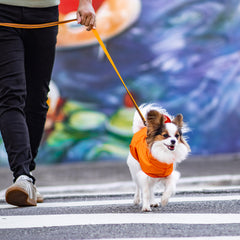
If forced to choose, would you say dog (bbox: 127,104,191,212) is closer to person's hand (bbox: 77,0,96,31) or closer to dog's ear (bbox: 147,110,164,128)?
dog's ear (bbox: 147,110,164,128)

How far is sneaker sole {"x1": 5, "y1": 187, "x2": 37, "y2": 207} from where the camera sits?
4352 mm

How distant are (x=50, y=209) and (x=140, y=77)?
645 cm

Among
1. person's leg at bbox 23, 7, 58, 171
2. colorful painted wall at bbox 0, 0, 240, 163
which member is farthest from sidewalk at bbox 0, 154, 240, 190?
person's leg at bbox 23, 7, 58, 171

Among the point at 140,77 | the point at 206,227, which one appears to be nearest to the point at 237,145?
the point at 140,77

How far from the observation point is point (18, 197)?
4410 millimetres

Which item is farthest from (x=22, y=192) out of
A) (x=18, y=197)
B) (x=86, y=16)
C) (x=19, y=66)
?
(x=86, y=16)

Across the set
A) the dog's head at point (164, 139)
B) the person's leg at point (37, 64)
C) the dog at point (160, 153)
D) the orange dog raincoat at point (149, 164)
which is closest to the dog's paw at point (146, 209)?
the dog at point (160, 153)

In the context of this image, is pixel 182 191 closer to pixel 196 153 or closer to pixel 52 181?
pixel 52 181

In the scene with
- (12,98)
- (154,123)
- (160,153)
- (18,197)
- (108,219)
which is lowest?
(18,197)

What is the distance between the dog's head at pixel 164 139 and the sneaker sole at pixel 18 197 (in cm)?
99

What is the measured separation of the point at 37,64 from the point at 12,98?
1.60ft

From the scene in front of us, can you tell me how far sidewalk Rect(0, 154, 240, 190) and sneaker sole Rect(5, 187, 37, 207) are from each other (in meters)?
3.01

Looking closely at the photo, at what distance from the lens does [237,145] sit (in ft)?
35.9

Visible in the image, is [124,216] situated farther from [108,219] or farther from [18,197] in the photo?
[18,197]
